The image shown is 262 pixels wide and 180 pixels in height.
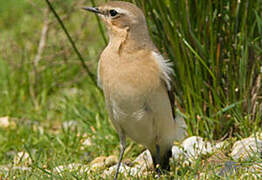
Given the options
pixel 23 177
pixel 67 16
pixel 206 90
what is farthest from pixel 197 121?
pixel 67 16

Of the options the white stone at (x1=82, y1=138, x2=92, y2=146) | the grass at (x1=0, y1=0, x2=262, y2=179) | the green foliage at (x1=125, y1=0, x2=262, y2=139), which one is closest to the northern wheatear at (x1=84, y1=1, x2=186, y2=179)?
the grass at (x1=0, y1=0, x2=262, y2=179)

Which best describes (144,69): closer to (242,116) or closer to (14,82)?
(242,116)

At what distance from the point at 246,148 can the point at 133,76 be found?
4.15 feet

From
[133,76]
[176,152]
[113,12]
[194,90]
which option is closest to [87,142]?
[176,152]

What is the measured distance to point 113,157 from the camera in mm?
4758

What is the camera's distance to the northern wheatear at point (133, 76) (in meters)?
3.94

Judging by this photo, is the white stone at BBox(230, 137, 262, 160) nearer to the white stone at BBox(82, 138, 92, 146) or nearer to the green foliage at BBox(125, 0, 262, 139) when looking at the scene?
the green foliage at BBox(125, 0, 262, 139)

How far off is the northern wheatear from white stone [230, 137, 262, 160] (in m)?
0.67

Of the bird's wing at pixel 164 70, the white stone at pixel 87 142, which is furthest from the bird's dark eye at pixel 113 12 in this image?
the white stone at pixel 87 142

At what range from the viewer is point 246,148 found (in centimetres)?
427

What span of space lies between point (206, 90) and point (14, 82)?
3127 mm

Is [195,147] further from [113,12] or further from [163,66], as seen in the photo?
[113,12]

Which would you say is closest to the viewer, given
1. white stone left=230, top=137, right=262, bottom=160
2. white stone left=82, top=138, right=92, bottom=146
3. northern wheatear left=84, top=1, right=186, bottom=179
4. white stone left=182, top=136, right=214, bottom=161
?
northern wheatear left=84, top=1, right=186, bottom=179

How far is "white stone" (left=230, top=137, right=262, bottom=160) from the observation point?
4.05 metres
